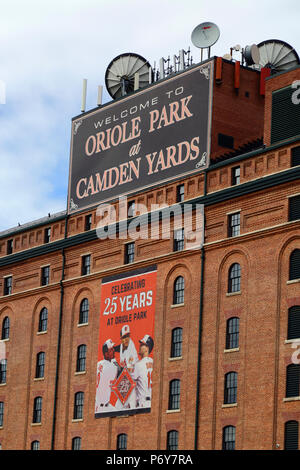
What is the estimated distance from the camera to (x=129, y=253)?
2808 inches

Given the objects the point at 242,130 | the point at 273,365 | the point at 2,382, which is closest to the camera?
the point at 273,365

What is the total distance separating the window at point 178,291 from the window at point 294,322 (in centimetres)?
948

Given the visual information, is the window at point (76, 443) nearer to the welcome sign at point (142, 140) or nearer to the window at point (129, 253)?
the window at point (129, 253)

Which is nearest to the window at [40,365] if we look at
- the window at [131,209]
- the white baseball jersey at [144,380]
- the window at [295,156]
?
the white baseball jersey at [144,380]

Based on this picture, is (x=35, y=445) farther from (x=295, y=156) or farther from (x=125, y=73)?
(x=295, y=156)

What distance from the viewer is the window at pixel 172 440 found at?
6397cm

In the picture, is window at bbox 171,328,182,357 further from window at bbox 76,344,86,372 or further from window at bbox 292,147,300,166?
window at bbox 292,147,300,166

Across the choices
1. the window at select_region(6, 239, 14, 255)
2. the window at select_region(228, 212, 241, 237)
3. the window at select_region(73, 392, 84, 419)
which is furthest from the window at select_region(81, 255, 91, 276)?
the window at select_region(228, 212, 241, 237)

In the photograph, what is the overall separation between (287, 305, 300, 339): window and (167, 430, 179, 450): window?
409 inches

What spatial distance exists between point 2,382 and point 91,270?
1246 cm

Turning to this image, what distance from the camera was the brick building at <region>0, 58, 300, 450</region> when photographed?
59.4 metres

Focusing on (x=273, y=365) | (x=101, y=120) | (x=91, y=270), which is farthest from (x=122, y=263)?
(x=273, y=365)

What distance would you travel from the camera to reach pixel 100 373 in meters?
70.6

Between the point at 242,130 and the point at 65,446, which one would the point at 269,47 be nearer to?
the point at 242,130
